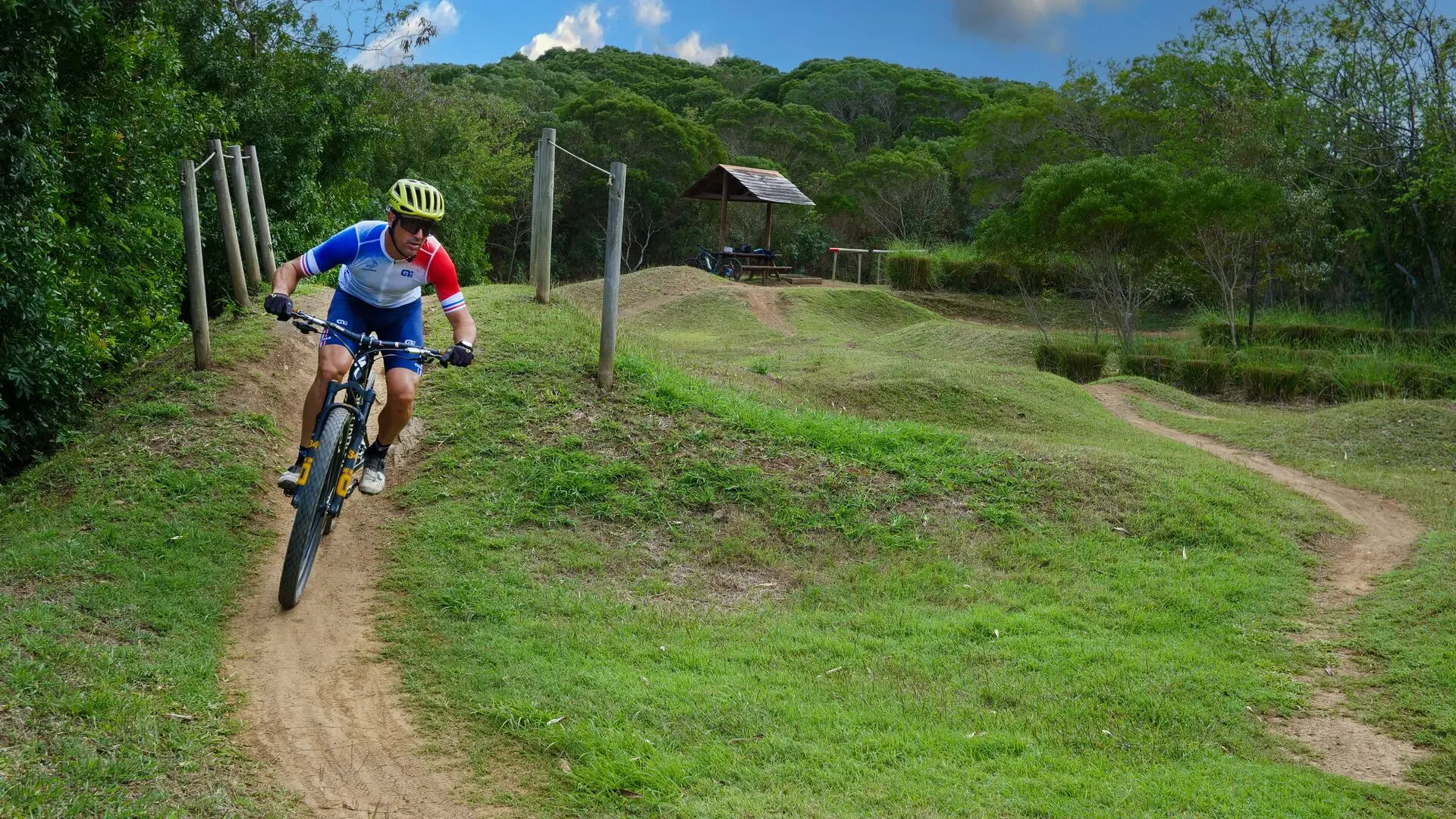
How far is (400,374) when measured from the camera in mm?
5684

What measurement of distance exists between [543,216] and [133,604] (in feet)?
20.9

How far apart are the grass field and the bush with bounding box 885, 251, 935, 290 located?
536 inches

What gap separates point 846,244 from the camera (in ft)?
133

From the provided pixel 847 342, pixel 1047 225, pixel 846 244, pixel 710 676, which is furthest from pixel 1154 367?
pixel 846 244

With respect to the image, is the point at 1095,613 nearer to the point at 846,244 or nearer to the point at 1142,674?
the point at 1142,674

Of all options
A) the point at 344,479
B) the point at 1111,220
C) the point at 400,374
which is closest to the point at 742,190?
the point at 1111,220

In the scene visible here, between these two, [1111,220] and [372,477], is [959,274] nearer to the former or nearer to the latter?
[1111,220]

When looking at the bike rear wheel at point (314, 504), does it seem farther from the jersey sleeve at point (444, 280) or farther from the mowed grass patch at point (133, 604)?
the jersey sleeve at point (444, 280)

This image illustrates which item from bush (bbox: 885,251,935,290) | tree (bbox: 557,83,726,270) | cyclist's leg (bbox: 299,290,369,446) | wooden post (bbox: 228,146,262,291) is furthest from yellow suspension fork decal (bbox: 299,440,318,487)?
tree (bbox: 557,83,726,270)

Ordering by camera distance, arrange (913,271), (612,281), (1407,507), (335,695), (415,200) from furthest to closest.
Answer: (913,271), (1407,507), (612,281), (415,200), (335,695)

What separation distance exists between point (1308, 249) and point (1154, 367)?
9.97 m

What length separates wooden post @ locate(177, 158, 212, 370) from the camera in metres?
8.05

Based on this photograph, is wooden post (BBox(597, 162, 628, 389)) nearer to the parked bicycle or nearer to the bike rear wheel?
the bike rear wheel

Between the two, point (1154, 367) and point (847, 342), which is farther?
point (847, 342)
